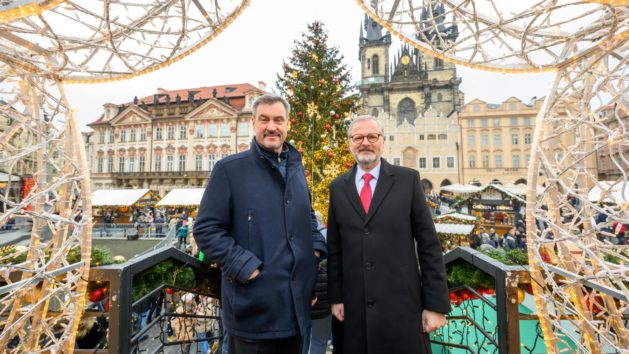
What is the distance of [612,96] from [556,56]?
1.32ft

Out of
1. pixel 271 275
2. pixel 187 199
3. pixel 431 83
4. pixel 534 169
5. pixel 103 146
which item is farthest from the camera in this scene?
pixel 431 83

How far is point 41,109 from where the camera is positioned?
2.12 m

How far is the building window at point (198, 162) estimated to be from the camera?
35.0 metres

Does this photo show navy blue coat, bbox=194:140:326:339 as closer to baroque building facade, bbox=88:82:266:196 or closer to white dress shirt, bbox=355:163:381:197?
white dress shirt, bbox=355:163:381:197

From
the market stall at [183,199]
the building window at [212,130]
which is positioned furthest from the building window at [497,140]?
the market stall at [183,199]

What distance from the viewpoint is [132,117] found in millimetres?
37000

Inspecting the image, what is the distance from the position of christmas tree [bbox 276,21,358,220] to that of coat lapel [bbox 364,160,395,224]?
5.40 metres

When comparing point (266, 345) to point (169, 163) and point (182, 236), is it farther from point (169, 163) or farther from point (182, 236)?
point (169, 163)

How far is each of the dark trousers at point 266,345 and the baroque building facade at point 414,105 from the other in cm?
3787

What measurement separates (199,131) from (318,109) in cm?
3036

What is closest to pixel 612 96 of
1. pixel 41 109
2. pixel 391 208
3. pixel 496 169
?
pixel 391 208

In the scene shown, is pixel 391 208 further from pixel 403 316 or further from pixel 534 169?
pixel 534 169

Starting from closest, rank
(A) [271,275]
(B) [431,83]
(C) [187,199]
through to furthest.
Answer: (A) [271,275]
(C) [187,199]
(B) [431,83]

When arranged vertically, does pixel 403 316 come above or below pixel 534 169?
below
